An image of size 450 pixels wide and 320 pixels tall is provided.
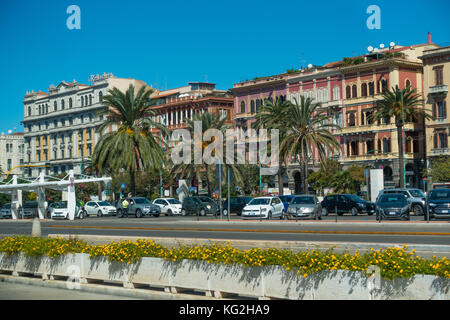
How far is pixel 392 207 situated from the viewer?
A: 34.5m

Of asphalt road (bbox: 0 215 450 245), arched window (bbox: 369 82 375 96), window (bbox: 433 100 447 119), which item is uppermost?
arched window (bbox: 369 82 375 96)

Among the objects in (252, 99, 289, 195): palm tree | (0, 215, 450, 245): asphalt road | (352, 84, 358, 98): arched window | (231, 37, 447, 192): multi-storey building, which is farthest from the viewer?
(352, 84, 358, 98): arched window

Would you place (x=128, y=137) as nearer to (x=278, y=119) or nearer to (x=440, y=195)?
(x=278, y=119)

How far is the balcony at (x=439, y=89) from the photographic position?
7156 cm

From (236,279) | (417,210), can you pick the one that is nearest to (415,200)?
(417,210)

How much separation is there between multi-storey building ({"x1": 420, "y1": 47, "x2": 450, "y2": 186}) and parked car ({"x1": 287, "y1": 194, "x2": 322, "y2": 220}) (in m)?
37.1

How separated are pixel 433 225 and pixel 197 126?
123 ft

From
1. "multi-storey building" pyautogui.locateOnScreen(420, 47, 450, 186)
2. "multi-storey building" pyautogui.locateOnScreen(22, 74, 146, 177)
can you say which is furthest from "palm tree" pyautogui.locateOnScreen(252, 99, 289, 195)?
"multi-storey building" pyautogui.locateOnScreen(22, 74, 146, 177)

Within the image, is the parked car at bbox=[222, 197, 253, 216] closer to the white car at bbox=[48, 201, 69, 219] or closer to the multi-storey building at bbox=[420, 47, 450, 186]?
the white car at bbox=[48, 201, 69, 219]

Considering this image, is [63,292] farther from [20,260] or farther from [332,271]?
[332,271]

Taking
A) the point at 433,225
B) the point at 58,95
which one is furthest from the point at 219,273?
the point at 58,95

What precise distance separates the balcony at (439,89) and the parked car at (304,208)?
37.8 m

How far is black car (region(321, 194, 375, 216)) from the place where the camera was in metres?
47.9

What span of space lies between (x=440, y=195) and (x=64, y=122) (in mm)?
100695
